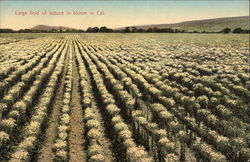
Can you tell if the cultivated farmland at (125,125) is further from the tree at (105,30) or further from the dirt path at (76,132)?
the tree at (105,30)

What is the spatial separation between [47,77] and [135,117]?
15.6 metres

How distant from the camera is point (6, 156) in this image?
15.6 metres

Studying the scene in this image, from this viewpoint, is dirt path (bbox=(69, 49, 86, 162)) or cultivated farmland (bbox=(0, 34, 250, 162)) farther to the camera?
dirt path (bbox=(69, 49, 86, 162))

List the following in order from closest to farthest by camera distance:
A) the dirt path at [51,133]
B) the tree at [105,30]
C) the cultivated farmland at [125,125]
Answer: the cultivated farmland at [125,125], the dirt path at [51,133], the tree at [105,30]

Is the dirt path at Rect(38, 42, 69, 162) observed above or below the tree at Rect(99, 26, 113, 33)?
below

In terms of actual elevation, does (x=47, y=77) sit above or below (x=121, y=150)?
above

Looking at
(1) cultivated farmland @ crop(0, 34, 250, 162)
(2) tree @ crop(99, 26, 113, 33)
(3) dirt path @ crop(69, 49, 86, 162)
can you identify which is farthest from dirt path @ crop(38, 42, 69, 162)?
(2) tree @ crop(99, 26, 113, 33)

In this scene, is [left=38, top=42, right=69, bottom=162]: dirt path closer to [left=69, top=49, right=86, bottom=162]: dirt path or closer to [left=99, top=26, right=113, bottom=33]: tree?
[left=69, top=49, right=86, bottom=162]: dirt path

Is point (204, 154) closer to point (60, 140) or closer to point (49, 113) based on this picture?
point (60, 140)

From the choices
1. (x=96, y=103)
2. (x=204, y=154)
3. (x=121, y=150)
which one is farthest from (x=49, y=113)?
(x=204, y=154)

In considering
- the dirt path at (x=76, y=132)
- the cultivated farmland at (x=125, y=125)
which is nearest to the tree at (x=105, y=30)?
the cultivated farmland at (x=125, y=125)

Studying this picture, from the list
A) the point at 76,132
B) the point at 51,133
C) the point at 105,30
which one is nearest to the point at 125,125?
the point at 76,132

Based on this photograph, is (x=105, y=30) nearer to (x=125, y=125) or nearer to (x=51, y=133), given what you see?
(x=51, y=133)

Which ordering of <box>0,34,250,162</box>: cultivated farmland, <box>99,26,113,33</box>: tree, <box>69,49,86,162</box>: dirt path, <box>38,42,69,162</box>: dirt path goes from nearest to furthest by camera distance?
<box>0,34,250,162</box>: cultivated farmland
<box>38,42,69,162</box>: dirt path
<box>69,49,86,162</box>: dirt path
<box>99,26,113,33</box>: tree
